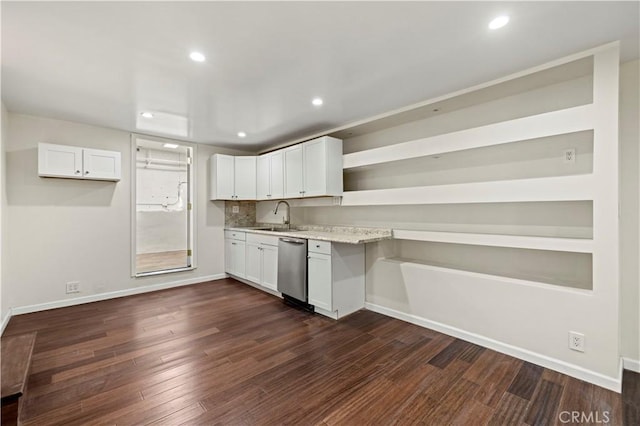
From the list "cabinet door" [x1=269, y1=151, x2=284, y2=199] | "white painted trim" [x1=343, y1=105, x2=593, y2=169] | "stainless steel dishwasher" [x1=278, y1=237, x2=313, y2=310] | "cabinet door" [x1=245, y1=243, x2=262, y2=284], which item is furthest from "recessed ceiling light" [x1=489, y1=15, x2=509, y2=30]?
"cabinet door" [x1=245, y1=243, x2=262, y2=284]

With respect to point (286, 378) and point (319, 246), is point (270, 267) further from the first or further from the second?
point (286, 378)

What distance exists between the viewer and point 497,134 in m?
2.48

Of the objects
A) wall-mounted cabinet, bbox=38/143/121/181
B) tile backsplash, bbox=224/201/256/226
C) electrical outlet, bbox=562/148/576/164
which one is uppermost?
wall-mounted cabinet, bbox=38/143/121/181

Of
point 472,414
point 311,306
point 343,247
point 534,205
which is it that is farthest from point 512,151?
point 311,306

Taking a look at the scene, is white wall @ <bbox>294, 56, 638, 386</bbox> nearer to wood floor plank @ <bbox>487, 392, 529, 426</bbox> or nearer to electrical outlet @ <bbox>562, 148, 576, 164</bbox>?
electrical outlet @ <bbox>562, 148, 576, 164</bbox>

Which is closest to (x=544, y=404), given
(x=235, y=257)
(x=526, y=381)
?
(x=526, y=381)

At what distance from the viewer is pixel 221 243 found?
521 cm

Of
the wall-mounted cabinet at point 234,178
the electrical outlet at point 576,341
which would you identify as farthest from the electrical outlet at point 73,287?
the electrical outlet at point 576,341

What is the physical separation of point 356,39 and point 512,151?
1.86 meters

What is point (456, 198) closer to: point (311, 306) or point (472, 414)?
point (472, 414)

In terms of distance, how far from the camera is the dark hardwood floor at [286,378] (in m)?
1.75

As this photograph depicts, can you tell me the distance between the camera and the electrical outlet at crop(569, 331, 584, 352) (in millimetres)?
2092

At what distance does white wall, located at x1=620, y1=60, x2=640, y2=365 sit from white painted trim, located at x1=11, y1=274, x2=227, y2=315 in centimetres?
517

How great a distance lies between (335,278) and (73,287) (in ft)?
11.6
